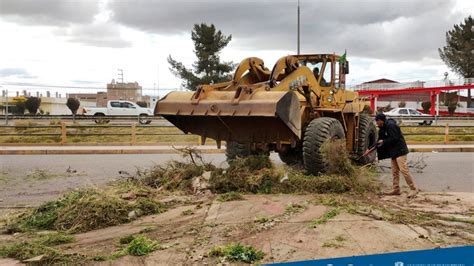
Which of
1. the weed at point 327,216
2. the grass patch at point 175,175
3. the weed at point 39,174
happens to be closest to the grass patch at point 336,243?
the weed at point 327,216

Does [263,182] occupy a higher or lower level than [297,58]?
lower

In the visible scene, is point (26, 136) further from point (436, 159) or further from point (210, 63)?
point (210, 63)

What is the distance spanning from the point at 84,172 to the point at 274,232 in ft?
27.7

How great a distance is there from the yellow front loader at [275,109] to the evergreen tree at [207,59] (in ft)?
105

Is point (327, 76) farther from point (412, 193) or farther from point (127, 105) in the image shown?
point (127, 105)

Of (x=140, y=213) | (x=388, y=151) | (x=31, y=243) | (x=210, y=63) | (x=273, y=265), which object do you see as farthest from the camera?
(x=210, y=63)

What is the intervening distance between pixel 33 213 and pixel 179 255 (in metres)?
3.03

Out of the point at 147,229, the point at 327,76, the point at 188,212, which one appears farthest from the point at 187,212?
the point at 327,76

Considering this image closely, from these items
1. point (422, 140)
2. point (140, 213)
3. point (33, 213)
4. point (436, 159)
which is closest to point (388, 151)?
point (140, 213)

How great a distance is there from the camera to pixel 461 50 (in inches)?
2904

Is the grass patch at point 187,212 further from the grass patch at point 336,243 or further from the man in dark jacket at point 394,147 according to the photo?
the man in dark jacket at point 394,147

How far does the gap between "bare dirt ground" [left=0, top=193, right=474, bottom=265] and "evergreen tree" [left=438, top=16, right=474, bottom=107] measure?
73.1m

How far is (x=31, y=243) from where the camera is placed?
19.0 ft

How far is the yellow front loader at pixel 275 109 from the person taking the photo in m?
8.41
